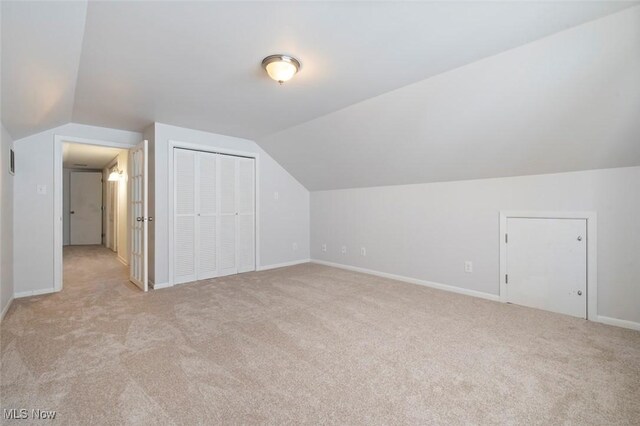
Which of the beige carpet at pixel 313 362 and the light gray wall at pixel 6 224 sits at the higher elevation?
the light gray wall at pixel 6 224

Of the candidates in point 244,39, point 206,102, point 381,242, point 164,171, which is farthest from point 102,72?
point 381,242

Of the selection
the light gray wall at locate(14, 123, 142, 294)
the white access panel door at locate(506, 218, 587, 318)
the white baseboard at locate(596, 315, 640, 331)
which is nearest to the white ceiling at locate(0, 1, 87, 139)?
the light gray wall at locate(14, 123, 142, 294)

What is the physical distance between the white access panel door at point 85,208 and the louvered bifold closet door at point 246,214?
6177 millimetres

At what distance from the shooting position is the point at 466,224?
352 cm

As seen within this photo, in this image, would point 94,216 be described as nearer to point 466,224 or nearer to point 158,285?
point 158,285

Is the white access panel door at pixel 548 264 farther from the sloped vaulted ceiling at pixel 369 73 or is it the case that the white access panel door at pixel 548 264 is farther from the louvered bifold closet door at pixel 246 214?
the louvered bifold closet door at pixel 246 214

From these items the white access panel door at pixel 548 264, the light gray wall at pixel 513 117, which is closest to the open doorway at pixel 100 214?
the light gray wall at pixel 513 117

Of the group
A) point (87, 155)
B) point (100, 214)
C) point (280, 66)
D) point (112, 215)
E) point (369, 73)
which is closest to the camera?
point (280, 66)

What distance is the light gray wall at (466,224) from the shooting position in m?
2.55

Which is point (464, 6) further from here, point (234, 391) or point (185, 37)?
point (234, 391)

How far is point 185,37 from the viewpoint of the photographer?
1.93 meters

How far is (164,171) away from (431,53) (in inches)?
134

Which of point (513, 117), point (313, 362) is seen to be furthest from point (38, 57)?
point (513, 117)

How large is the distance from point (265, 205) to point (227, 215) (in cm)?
71
